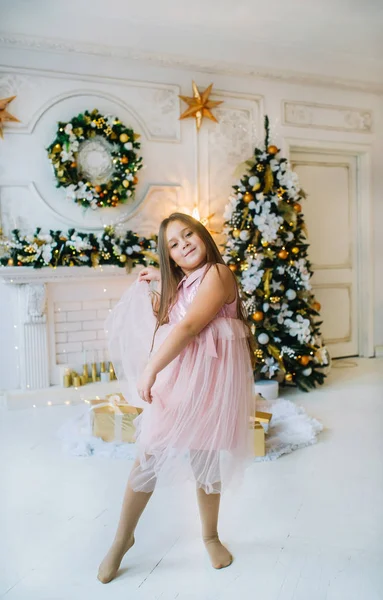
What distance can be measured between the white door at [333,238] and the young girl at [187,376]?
378cm

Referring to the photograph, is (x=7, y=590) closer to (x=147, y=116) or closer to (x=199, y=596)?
(x=199, y=596)

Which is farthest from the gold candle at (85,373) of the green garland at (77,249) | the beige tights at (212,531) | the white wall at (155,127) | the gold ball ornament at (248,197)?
the beige tights at (212,531)

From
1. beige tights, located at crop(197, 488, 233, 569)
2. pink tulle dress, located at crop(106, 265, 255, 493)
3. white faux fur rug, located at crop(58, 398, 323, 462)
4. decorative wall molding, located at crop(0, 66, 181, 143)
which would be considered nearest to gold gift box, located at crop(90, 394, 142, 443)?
white faux fur rug, located at crop(58, 398, 323, 462)

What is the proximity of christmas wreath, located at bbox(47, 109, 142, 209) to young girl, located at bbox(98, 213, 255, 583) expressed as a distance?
8.73ft

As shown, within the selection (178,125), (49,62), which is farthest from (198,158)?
(49,62)

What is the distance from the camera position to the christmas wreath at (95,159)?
13.7 feet

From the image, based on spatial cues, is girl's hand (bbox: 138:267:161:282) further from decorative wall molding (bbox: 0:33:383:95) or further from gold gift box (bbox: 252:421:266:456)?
decorative wall molding (bbox: 0:33:383:95)

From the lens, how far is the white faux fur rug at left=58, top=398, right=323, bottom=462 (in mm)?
2879

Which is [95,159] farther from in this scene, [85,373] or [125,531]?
[125,531]

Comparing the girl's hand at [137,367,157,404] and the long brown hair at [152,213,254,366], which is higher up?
the long brown hair at [152,213,254,366]

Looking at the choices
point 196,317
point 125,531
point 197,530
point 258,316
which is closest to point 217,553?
point 197,530

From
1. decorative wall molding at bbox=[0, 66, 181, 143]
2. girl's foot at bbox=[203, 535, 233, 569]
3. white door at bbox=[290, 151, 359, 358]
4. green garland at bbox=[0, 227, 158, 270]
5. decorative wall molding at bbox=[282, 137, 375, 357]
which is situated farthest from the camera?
decorative wall molding at bbox=[282, 137, 375, 357]

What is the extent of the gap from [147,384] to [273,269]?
2.78m

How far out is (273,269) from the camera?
165 inches
